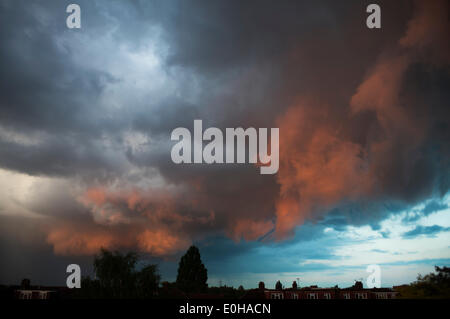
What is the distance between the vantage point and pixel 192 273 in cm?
8112

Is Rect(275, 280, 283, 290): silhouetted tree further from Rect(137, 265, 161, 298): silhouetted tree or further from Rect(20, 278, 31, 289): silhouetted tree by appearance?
Rect(20, 278, 31, 289): silhouetted tree

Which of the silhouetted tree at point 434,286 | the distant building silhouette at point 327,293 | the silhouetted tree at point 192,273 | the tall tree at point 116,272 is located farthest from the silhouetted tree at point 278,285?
the silhouetted tree at point 434,286

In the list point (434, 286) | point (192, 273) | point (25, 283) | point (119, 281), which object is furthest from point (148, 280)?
point (434, 286)

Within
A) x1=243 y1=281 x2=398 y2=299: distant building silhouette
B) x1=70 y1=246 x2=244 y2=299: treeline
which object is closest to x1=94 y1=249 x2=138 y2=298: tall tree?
x1=70 y1=246 x2=244 y2=299: treeline

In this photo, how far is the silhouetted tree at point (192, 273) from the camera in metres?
79.7

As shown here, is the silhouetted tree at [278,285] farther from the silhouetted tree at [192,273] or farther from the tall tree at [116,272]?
the tall tree at [116,272]

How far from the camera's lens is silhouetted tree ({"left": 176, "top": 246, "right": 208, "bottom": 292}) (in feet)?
261

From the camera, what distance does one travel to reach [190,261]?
82.2 metres
